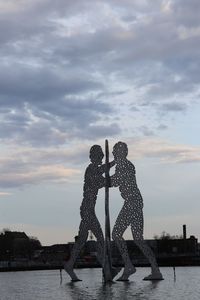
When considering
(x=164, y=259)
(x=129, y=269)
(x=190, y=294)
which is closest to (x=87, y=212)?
(x=129, y=269)

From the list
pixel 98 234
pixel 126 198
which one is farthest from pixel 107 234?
pixel 126 198

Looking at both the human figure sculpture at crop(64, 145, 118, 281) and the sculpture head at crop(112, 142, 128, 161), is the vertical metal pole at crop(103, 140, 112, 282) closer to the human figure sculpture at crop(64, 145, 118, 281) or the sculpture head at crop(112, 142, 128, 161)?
the sculpture head at crop(112, 142, 128, 161)

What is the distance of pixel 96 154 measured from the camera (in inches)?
1411

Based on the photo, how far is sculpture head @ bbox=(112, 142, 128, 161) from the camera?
35.1 meters

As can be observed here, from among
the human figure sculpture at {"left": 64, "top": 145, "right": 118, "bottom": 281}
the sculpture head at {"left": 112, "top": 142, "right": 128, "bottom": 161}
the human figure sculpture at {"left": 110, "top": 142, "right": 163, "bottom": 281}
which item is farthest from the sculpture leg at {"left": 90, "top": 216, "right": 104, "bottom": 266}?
the sculpture head at {"left": 112, "top": 142, "right": 128, "bottom": 161}

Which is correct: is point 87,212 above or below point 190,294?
above

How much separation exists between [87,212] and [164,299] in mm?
10218

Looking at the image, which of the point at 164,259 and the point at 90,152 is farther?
the point at 164,259

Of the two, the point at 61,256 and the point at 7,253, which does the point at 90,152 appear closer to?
the point at 7,253

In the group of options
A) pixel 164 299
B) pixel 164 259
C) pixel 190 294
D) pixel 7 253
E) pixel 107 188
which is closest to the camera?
pixel 164 299

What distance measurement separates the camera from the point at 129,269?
3594cm

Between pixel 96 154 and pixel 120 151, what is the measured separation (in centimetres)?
138

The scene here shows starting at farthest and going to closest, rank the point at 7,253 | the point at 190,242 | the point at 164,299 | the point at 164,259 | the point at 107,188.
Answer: the point at 190,242 → the point at 7,253 → the point at 164,259 → the point at 107,188 → the point at 164,299

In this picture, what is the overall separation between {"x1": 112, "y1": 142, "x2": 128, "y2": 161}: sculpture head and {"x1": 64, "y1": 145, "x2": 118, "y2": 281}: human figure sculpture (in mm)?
888
